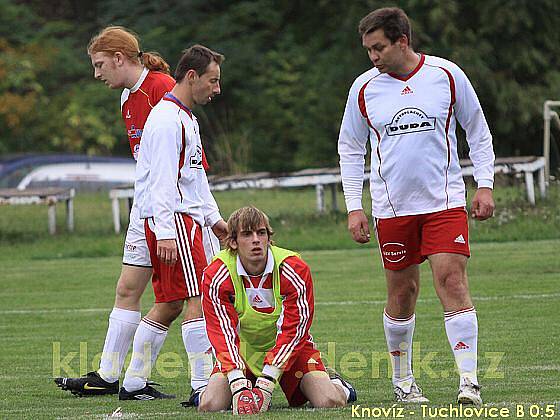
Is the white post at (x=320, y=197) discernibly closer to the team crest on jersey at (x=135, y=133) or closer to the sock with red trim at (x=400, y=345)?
the team crest on jersey at (x=135, y=133)

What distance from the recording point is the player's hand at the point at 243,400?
616 cm

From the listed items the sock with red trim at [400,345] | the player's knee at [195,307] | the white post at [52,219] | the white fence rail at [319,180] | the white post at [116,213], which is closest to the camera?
the sock with red trim at [400,345]

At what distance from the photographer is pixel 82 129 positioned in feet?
124

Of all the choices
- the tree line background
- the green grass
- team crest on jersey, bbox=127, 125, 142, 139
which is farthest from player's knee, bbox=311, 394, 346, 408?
the tree line background

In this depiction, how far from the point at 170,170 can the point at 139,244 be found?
0.57 meters

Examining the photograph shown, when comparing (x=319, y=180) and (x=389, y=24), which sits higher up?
(x=389, y=24)

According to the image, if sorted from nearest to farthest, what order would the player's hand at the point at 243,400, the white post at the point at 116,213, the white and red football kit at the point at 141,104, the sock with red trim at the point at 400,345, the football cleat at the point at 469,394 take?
the football cleat at the point at 469,394 → the player's hand at the point at 243,400 → the sock with red trim at the point at 400,345 → the white and red football kit at the point at 141,104 → the white post at the point at 116,213

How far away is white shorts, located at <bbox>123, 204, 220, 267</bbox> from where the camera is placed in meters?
7.08

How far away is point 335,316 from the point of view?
36.6 ft

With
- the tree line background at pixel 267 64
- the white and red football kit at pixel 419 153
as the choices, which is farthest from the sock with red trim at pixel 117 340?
the tree line background at pixel 267 64

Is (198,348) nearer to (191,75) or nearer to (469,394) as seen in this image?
(191,75)

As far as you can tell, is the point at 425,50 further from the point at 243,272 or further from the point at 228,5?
the point at 243,272

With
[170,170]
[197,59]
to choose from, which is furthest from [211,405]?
[197,59]

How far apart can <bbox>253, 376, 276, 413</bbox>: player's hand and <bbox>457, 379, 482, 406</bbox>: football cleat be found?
921 mm
